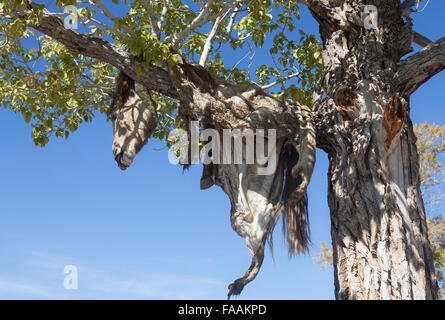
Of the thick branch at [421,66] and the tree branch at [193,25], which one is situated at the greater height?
the tree branch at [193,25]

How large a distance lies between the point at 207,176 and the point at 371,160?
89.1 inches

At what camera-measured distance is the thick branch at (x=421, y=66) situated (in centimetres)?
611

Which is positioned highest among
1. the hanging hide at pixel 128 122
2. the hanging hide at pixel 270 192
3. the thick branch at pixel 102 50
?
the thick branch at pixel 102 50

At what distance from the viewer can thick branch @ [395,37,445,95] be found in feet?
20.0

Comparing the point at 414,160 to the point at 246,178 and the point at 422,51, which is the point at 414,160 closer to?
the point at 422,51

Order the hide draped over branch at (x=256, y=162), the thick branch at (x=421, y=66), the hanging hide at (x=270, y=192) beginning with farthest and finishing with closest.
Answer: the thick branch at (x=421, y=66)
the hide draped over branch at (x=256, y=162)
the hanging hide at (x=270, y=192)

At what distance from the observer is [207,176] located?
6527 mm

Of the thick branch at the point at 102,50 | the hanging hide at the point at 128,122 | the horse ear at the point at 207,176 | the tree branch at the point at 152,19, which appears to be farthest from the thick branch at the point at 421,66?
the hanging hide at the point at 128,122

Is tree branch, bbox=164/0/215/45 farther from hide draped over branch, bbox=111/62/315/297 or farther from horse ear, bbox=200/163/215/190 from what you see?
horse ear, bbox=200/163/215/190

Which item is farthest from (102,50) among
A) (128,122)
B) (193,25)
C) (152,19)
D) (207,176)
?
(207,176)

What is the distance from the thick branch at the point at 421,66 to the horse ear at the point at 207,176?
9.23ft

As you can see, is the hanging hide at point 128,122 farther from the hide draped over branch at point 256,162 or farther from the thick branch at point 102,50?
the hide draped over branch at point 256,162

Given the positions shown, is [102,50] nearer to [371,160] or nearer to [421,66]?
[371,160]
